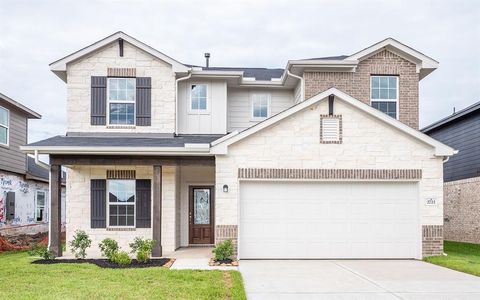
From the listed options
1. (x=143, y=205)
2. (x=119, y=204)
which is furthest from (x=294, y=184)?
(x=119, y=204)

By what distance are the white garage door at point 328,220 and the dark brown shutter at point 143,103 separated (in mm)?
4371

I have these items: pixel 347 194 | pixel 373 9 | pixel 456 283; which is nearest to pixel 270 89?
pixel 373 9

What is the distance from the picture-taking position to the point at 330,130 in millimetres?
13727

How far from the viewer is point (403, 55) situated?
54.5ft

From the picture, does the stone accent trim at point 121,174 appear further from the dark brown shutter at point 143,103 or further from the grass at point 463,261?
the grass at point 463,261

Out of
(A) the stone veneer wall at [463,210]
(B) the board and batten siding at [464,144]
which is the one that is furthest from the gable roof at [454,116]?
(A) the stone veneer wall at [463,210]

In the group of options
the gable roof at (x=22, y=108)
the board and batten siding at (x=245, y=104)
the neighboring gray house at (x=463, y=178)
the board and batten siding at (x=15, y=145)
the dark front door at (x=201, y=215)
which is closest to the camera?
the dark front door at (x=201, y=215)

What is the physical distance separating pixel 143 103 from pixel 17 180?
25.3 feet

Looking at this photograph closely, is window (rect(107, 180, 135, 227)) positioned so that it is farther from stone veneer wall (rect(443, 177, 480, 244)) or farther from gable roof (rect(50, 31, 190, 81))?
stone veneer wall (rect(443, 177, 480, 244))

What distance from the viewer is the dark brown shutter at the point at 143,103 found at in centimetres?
1599

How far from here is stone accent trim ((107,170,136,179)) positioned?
612 inches

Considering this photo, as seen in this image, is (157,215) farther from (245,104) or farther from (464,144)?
(464,144)

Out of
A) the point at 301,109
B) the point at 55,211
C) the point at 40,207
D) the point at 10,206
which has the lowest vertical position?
the point at 40,207

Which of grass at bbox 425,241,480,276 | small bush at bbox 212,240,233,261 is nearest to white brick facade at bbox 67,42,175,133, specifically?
small bush at bbox 212,240,233,261
